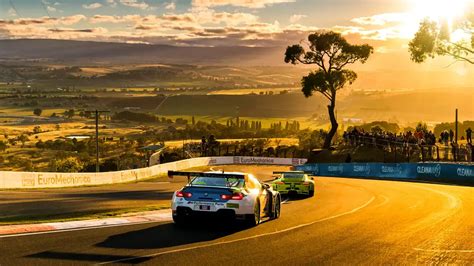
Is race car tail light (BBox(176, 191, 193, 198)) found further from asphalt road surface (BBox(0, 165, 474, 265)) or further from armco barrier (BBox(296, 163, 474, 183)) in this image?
armco barrier (BBox(296, 163, 474, 183))

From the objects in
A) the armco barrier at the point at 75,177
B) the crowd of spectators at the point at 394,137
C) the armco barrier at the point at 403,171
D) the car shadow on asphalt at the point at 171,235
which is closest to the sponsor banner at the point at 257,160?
the armco barrier at the point at 75,177

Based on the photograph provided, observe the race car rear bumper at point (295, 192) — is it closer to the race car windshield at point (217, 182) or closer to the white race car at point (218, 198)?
the white race car at point (218, 198)

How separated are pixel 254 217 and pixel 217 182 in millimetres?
1292

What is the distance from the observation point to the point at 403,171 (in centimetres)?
5428

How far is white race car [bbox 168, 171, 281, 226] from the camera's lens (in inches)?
621

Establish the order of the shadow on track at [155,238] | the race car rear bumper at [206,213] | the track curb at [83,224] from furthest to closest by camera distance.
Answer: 1. the race car rear bumper at [206,213]
2. the track curb at [83,224]
3. the shadow on track at [155,238]

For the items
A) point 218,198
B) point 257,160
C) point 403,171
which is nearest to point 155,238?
point 218,198

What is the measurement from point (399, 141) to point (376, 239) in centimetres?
4550

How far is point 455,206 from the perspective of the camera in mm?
24062

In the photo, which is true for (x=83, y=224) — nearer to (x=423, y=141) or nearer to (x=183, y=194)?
(x=183, y=194)

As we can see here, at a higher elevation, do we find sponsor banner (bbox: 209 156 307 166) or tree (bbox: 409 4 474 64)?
tree (bbox: 409 4 474 64)

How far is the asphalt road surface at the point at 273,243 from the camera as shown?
38.0ft

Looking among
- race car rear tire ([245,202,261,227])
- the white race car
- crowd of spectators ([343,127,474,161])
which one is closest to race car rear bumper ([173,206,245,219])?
the white race car

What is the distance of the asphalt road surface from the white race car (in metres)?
0.37
